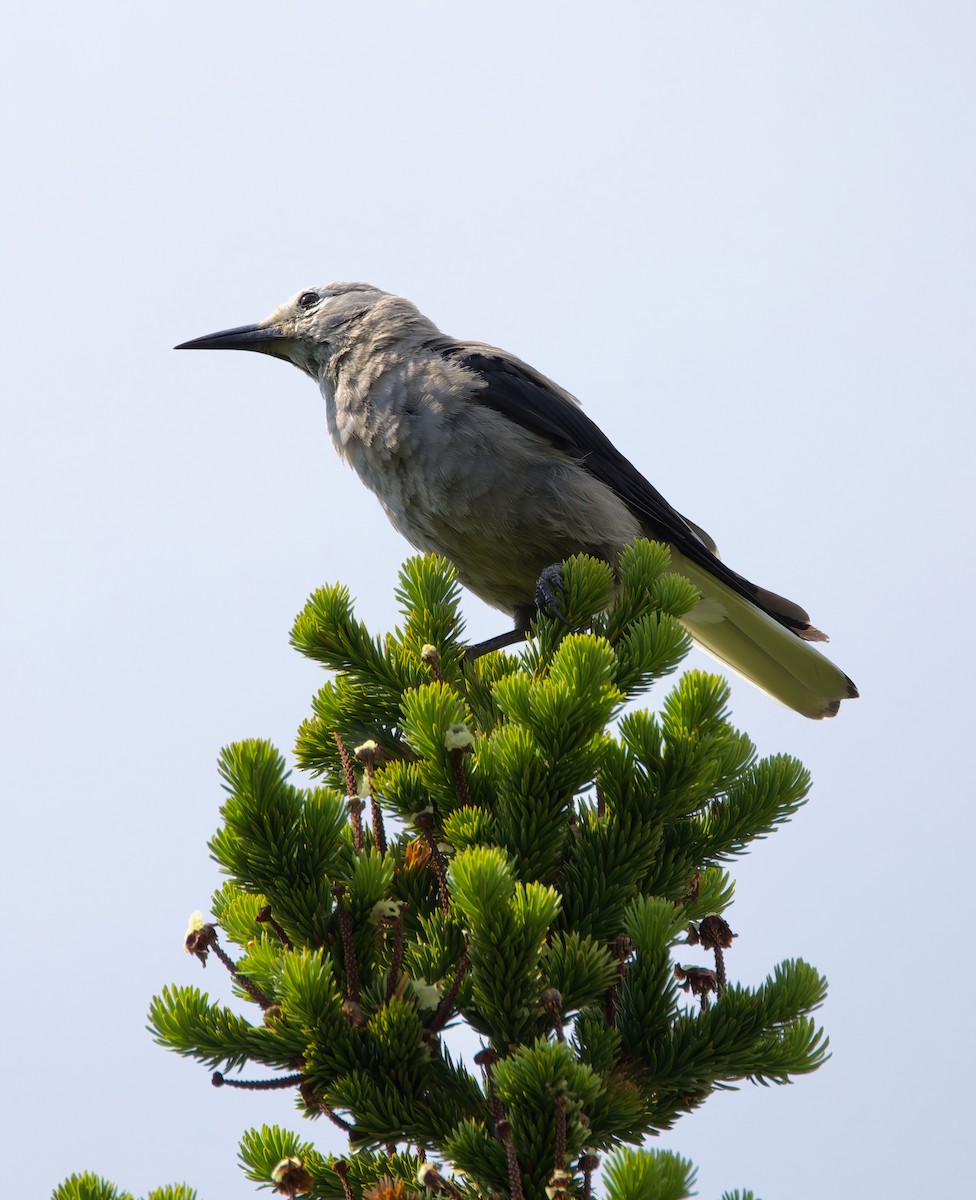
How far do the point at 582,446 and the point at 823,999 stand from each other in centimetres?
220

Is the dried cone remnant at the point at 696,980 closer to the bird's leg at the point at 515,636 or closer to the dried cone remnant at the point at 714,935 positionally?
the dried cone remnant at the point at 714,935

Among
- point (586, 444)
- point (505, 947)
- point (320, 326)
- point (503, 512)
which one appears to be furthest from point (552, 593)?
point (320, 326)

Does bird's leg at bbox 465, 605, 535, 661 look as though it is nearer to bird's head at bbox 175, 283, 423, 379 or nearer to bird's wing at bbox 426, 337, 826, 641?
bird's wing at bbox 426, 337, 826, 641

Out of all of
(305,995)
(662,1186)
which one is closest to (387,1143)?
(305,995)

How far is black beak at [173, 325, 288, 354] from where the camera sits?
446 centimetres

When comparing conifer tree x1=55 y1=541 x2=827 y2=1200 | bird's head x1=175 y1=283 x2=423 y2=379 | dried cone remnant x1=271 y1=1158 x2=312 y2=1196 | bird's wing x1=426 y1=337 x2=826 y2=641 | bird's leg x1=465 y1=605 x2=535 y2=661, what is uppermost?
bird's head x1=175 y1=283 x2=423 y2=379

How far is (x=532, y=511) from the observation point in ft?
11.0

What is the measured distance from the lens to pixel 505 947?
1574 mm

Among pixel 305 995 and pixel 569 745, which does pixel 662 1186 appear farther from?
pixel 569 745

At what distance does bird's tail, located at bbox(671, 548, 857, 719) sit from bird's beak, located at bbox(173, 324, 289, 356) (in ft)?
5.67

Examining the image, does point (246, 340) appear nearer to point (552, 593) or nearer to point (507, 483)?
point (507, 483)

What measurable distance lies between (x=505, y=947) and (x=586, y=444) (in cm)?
236

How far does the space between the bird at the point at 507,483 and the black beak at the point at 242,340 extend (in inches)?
12.7

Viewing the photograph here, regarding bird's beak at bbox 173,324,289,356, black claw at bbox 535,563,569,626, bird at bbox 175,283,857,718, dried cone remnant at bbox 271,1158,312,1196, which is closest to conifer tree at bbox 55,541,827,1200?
dried cone remnant at bbox 271,1158,312,1196
